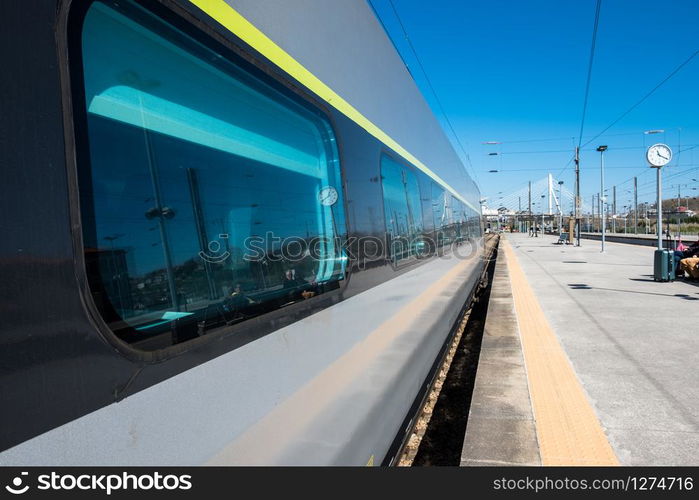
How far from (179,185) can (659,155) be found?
40.3ft

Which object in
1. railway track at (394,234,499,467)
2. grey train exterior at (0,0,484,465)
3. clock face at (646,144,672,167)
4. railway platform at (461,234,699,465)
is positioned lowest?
railway track at (394,234,499,467)

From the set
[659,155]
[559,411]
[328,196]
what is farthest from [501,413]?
[659,155]

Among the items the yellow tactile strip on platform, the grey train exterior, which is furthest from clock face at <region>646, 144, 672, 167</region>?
the grey train exterior

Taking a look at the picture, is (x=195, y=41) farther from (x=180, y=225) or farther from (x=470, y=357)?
(x=470, y=357)

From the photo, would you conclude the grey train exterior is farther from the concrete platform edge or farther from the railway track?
the railway track

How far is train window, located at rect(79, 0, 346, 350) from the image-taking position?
3.99 ft

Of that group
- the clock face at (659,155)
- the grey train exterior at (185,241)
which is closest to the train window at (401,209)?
the grey train exterior at (185,241)

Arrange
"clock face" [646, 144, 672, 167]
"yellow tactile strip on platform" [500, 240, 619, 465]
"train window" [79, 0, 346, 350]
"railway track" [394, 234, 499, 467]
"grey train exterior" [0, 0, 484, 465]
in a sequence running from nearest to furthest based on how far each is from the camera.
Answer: "grey train exterior" [0, 0, 484, 465] → "train window" [79, 0, 346, 350] → "yellow tactile strip on platform" [500, 240, 619, 465] → "railway track" [394, 234, 499, 467] → "clock face" [646, 144, 672, 167]

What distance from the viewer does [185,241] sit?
149 cm

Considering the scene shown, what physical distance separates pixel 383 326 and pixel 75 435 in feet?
7.26

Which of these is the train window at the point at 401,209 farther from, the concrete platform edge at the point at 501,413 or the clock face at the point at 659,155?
the clock face at the point at 659,155

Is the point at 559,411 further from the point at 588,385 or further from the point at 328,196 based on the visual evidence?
the point at 328,196

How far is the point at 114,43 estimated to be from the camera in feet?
4.17
